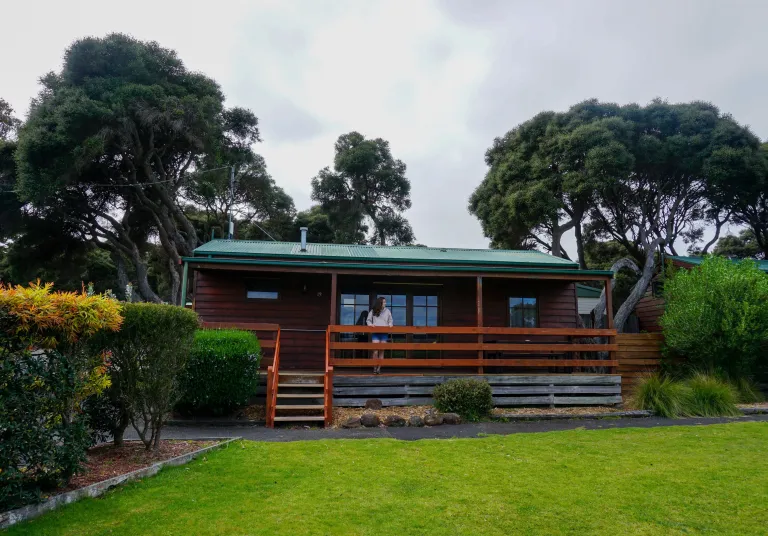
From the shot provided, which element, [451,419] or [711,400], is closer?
[451,419]

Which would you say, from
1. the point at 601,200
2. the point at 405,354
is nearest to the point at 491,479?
the point at 405,354

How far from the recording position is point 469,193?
89.9 ft

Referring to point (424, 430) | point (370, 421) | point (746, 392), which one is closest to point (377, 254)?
point (370, 421)

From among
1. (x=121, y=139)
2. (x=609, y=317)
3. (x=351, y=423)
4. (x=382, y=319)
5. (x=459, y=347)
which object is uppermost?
(x=121, y=139)

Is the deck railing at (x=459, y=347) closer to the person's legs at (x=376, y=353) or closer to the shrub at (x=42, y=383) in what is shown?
the person's legs at (x=376, y=353)

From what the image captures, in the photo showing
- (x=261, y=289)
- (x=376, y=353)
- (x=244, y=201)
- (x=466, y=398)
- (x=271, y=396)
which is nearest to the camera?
(x=271, y=396)

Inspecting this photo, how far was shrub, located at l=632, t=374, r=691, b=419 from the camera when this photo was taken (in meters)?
9.84

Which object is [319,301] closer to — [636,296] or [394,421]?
[394,421]

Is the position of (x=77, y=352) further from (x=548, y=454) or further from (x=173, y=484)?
(x=548, y=454)

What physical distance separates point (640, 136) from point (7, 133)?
2963 cm

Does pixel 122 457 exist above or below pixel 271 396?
below

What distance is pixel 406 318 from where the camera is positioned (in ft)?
43.8

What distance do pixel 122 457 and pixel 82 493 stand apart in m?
1.45

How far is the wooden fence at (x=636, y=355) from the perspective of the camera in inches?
487
